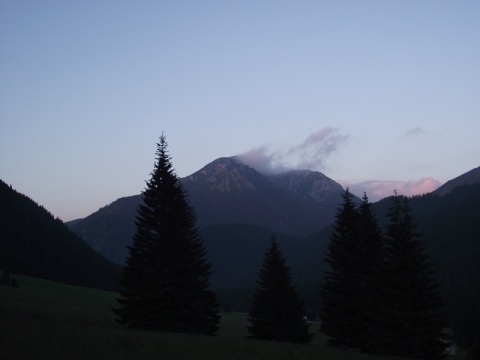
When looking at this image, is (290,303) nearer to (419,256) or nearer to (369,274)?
(369,274)

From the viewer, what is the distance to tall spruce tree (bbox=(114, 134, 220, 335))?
98.1ft

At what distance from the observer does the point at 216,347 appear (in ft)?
67.8

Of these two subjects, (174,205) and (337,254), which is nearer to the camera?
(174,205)

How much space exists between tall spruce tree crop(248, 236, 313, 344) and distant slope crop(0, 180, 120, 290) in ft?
372

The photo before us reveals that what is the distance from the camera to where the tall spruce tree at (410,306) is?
26.3 metres

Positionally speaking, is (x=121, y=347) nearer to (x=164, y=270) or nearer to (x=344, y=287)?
(x=164, y=270)

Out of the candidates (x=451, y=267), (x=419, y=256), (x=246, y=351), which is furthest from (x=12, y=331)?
(x=451, y=267)

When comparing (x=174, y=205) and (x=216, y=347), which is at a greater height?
(x=174, y=205)

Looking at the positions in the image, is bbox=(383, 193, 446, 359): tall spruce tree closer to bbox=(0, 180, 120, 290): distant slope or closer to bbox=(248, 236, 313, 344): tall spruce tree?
bbox=(248, 236, 313, 344): tall spruce tree

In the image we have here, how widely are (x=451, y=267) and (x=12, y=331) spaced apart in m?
167

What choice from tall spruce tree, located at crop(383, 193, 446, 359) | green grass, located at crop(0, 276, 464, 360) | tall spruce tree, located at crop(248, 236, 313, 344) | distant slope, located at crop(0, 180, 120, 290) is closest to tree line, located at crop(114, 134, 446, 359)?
tall spruce tree, located at crop(383, 193, 446, 359)

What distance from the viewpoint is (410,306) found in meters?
26.7

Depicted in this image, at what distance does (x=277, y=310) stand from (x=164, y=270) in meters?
12.9

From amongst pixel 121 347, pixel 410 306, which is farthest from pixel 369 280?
pixel 121 347
